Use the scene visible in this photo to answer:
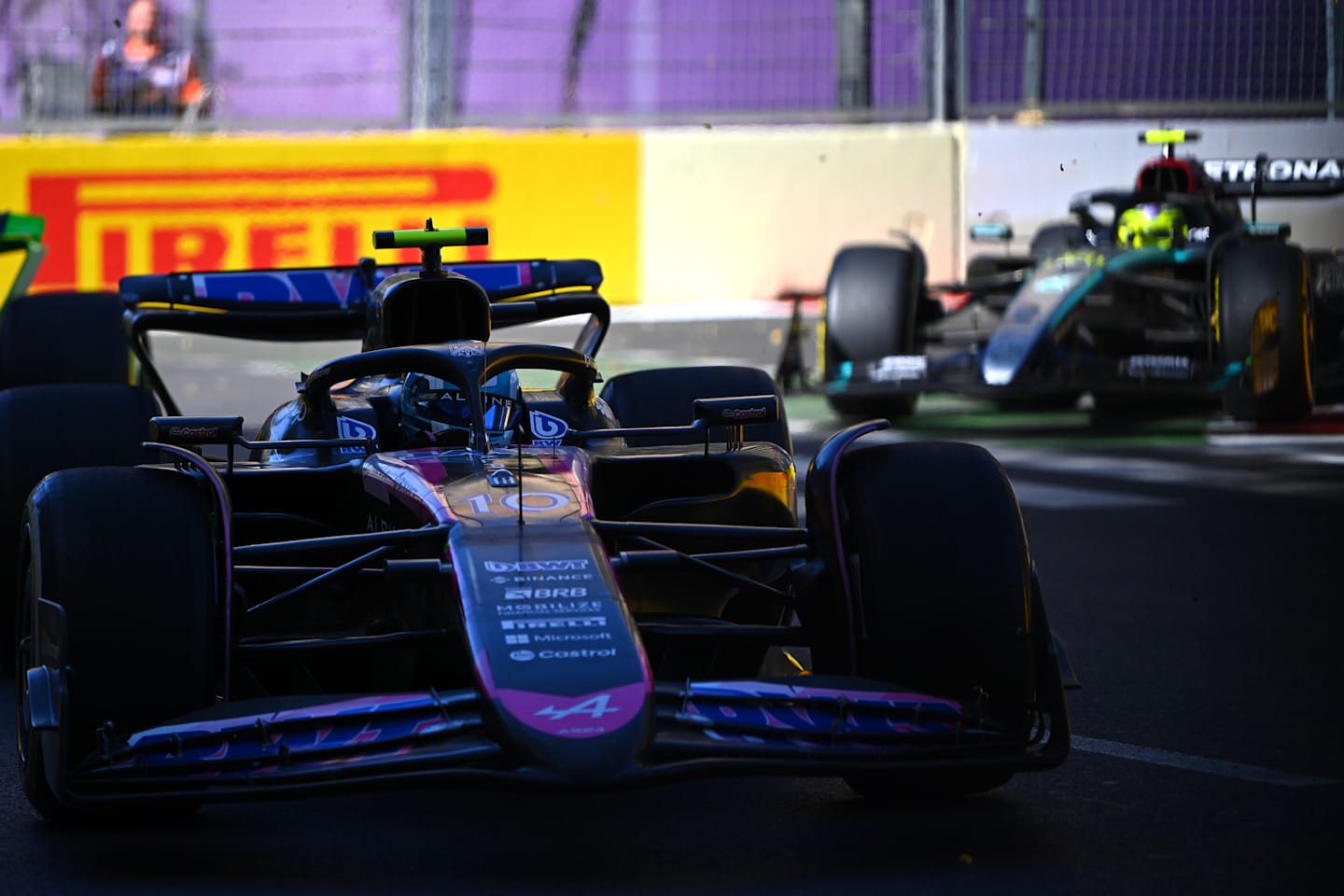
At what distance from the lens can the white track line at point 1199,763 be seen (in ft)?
15.5

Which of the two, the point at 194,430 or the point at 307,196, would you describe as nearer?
the point at 194,430

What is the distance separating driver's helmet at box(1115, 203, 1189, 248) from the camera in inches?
482

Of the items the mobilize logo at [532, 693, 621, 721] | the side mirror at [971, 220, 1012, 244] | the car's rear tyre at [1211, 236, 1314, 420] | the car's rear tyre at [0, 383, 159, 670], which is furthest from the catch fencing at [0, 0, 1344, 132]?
the mobilize logo at [532, 693, 621, 721]

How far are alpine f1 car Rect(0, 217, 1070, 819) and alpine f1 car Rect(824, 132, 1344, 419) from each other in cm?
599

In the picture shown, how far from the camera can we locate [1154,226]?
40.3ft

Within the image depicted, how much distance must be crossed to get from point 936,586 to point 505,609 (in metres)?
0.89

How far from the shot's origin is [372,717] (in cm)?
404

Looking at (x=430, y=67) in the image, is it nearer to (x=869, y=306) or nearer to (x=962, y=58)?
(x=962, y=58)

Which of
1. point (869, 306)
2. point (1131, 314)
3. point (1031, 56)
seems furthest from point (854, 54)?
point (1131, 314)

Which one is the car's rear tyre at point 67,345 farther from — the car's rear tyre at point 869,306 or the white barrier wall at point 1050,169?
the white barrier wall at point 1050,169

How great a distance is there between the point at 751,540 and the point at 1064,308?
6.98 m

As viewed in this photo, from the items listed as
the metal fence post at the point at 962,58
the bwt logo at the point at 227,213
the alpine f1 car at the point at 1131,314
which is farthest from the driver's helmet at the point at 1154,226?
the bwt logo at the point at 227,213

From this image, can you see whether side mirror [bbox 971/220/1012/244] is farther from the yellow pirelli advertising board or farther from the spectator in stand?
the spectator in stand

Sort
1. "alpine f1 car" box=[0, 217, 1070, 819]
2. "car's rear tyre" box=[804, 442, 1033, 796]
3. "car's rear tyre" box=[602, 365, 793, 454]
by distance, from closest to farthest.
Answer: "alpine f1 car" box=[0, 217, 1070, 819] < "car's rear tyre" box=[804, 442, 1033, 796] < "car's rear tyre" box=[602, 365, 793, 454]
